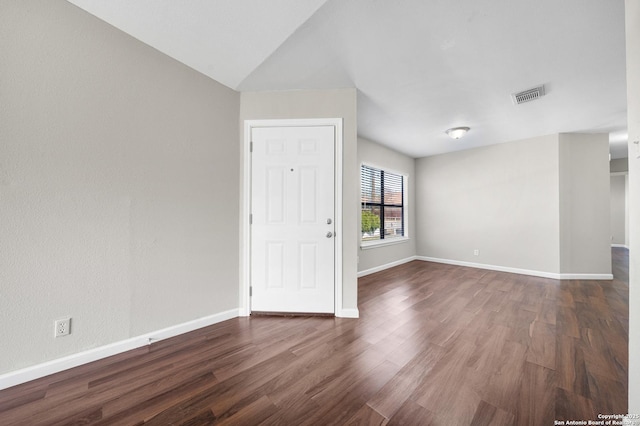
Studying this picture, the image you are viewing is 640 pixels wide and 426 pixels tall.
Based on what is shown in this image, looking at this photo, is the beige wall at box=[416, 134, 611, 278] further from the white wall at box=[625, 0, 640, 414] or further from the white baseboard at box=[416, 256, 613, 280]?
the white wall at box=[625, 0, 640, 414]

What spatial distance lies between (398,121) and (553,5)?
1.92m

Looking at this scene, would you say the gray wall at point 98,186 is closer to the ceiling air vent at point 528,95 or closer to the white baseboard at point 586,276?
the ceiling air vent at point 528,95

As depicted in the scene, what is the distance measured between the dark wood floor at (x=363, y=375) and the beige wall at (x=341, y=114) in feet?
2.46

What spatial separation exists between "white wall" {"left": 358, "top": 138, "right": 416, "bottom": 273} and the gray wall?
2.61m

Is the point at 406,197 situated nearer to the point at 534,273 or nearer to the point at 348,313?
the point at 534,273

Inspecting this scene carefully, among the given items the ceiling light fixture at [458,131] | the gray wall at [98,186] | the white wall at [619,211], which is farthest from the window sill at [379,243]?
the white wall at [619,211]

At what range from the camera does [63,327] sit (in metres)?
1.55

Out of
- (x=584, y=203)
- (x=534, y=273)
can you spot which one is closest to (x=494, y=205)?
(x=584, y=203)

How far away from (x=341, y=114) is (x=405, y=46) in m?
0.81

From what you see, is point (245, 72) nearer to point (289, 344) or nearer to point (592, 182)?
point (289, 344)

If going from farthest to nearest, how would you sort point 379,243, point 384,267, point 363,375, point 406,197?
point 406,197 < point 384,267 < point 379,243 < point 363,375

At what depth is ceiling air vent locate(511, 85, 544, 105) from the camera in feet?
8.08

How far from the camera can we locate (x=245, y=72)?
2.17m

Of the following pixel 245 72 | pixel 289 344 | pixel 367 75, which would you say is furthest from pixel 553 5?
pixel 289 344
